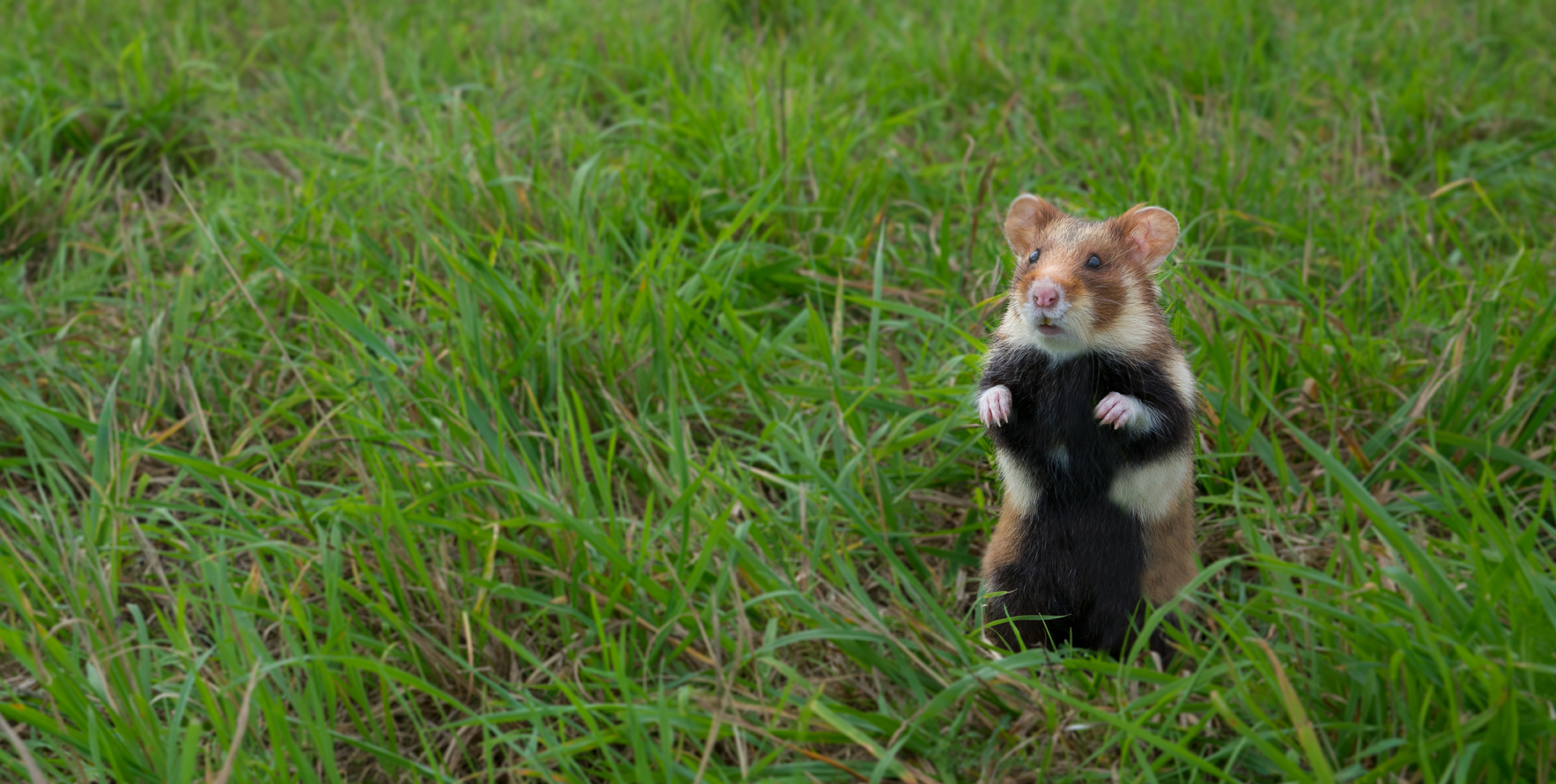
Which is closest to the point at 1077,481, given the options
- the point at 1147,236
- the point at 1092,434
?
the point at 1092,434

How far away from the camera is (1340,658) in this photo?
215cm

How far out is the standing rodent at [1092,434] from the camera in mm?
2236

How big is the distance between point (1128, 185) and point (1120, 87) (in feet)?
3.71

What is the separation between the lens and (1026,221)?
2580 mm

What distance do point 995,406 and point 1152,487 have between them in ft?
1.21

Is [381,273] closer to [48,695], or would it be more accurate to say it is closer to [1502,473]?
[48,695]

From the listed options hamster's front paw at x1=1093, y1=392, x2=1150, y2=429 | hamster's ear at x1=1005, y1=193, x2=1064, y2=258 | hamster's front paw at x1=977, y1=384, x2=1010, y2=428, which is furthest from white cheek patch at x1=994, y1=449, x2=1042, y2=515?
hamster's ear at x1=1005, y1=193, x2=1064, y2=258

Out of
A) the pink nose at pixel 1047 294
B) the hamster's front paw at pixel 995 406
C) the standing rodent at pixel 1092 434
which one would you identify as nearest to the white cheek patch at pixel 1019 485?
the standing rodent at pixel 1092 434

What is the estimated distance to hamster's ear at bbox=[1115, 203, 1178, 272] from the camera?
7.75 feet

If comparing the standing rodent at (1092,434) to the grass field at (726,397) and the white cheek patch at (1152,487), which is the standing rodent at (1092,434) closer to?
the white cheek patch at (1152,487)

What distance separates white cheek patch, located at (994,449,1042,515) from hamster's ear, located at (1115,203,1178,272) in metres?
0.52

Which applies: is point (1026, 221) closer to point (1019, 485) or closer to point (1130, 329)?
point (1130, 329)

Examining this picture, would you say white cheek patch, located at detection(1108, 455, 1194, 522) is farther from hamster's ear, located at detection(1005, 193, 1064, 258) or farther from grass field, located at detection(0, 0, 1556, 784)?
hamster's ear, located at detection(1005, 193, 1064, 258)

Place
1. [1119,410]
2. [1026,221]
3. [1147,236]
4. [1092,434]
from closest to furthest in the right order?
[1119,410]
[1092,434]
[1147,236]
[1026,221]
